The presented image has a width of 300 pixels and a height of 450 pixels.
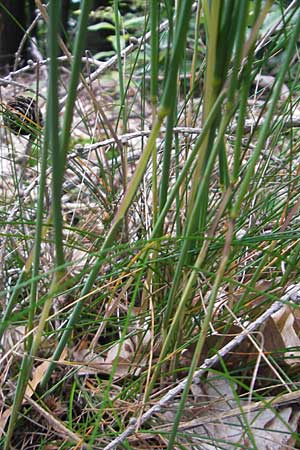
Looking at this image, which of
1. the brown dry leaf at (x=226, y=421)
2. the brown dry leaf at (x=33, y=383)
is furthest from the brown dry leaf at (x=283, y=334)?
the brown dry leaf at (x=33, y=383)

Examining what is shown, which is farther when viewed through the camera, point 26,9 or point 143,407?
point 26,9

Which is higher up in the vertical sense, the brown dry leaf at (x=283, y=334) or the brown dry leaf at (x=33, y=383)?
the brown dry leaf at (x=283, y=334)

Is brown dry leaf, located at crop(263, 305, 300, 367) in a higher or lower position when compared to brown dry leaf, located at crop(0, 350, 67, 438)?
higher

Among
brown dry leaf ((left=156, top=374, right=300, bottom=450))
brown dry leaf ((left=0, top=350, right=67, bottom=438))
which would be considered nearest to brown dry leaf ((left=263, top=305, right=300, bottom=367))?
brown dry leaf ((left=156, top=374, right=300, bottom=450))

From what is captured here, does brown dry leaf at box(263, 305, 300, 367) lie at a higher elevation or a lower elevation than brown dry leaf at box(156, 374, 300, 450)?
higher

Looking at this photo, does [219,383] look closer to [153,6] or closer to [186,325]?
[186,325]

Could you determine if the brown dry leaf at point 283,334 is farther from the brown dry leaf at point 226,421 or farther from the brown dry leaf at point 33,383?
the brown dry leaf at point 33,383

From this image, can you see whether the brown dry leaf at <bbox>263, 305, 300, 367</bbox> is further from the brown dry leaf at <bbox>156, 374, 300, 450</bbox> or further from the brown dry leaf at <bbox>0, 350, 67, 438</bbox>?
the brown dry leaf at <bbox>0, 350, 67, 438</bbox>

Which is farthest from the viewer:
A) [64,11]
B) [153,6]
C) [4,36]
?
[64,11]

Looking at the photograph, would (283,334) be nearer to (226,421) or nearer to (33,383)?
(226,421)

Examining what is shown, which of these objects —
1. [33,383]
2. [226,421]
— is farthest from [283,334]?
[33,383]

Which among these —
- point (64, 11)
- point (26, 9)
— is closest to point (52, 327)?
point (64, 11)
